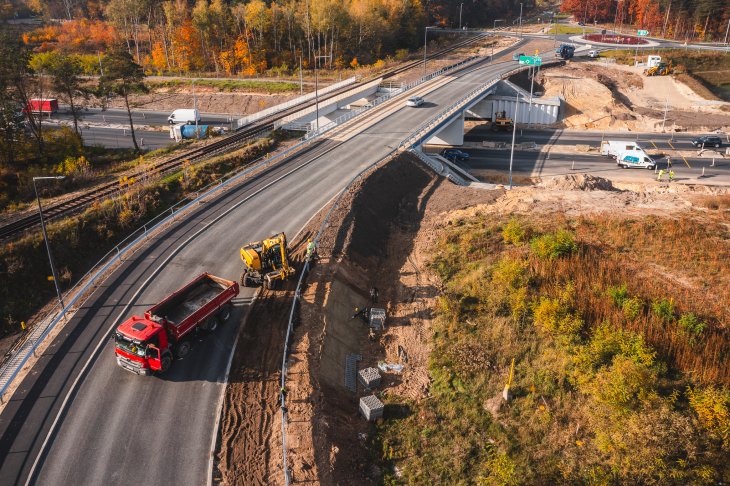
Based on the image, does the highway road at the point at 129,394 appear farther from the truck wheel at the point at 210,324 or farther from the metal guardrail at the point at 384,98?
the metal guardrail at the point at 384,98

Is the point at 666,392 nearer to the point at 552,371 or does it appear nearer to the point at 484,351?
the point at 552,371

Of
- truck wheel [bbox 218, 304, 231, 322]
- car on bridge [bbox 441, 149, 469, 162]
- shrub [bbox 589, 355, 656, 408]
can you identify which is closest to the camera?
shrub [bbox 589, 355, 656, 408]

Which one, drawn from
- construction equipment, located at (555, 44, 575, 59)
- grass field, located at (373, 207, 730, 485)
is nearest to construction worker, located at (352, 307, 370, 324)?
grass field, located at (373, 207, 730, 485)

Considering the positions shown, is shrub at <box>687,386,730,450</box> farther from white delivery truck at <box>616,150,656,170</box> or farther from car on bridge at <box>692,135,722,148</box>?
car on bridge at <box>692,135,722,148</box>

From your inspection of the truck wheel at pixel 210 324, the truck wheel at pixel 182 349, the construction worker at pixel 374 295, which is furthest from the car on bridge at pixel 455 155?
the truck wheel at pixel 182 349

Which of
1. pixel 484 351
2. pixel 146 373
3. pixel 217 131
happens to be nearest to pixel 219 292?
pixel 146 373
